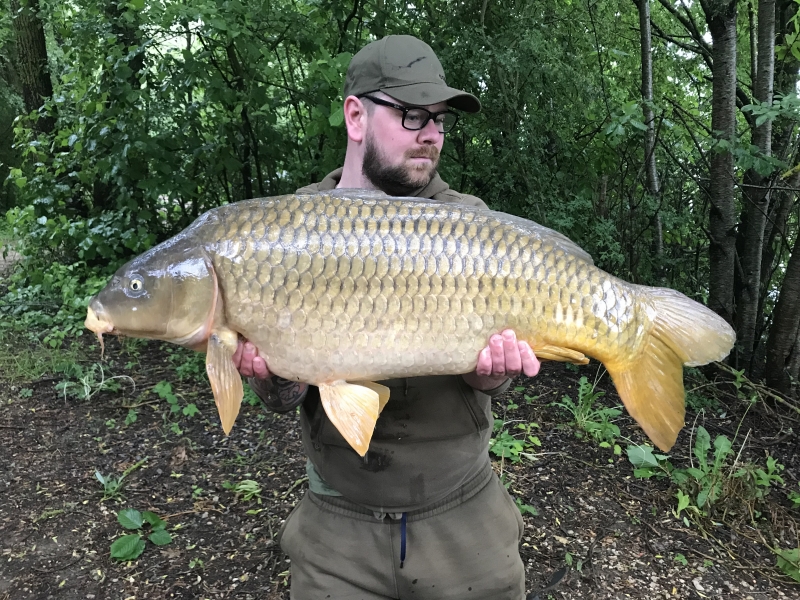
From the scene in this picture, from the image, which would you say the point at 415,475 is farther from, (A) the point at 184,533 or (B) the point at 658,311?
(A) the point at 184,533

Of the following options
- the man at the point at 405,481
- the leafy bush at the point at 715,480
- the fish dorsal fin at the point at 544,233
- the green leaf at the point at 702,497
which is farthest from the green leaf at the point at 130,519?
the green leaf at the point at 702,497

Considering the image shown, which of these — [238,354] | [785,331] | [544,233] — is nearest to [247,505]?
[238,354]

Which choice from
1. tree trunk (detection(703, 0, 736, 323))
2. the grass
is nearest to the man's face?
tree trunk (detection(703, 0, 736, 323))

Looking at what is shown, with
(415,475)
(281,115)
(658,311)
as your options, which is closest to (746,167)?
(658,311)

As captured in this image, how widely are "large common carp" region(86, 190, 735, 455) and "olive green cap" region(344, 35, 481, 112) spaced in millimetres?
366

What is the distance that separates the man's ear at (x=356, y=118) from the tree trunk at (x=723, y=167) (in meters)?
2.13

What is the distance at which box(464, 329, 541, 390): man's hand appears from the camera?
1346mm

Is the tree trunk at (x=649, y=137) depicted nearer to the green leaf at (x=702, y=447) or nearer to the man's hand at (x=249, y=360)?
the green leaf at (x=702, y=447)

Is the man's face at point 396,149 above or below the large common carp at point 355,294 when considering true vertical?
above

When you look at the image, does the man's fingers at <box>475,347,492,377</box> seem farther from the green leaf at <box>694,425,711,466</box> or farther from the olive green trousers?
the green leaf at <box>694,425,711,466</box>

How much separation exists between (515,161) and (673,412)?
2429 millimetres

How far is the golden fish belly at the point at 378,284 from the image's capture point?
132 centimetres

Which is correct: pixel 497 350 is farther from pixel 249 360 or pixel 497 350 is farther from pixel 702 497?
pixel 702 497

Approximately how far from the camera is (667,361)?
1441mm
